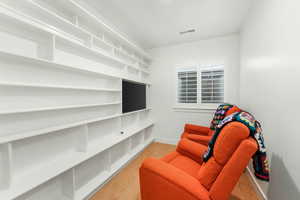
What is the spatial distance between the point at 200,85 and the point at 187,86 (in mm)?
305

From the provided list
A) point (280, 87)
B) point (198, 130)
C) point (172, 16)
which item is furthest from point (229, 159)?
point (172, 16)

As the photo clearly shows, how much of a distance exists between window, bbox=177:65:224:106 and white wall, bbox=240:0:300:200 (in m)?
1.20

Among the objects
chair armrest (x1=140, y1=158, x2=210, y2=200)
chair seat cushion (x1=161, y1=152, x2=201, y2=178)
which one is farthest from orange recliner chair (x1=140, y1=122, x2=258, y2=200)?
chair seat cushion (x1=161, y1=152, x2=201, y2=178)

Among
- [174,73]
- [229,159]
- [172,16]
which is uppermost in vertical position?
[172,16]

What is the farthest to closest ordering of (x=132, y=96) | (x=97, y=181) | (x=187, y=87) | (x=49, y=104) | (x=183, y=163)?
(x=187, y=87) < (x=132, y=96) < (x=97, y=181) < (x=183, y=163) < (x=49, y=104)

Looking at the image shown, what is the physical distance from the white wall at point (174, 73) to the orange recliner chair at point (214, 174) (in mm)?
2185

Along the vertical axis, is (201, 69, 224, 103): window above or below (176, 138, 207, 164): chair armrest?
above

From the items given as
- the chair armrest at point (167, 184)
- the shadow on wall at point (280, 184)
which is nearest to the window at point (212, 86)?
the shadow on wall at point (280, 184)

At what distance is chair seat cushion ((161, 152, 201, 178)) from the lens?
1.39 meters

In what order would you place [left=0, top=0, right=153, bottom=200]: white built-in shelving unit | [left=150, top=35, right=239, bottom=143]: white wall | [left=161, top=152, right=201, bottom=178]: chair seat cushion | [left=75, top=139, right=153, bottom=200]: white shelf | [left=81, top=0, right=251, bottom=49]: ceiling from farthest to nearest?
[left=150, top=35, right=239, bottom=143]: white wall, [left=81, top=0, right=251, bottom=49]: ceiling, [left=75, top=139, right=153, bottom=200]: white shelf, [left=161, top=152, right=201, bottom=178]: chair seat cushion, [left=0, top=0, right=153, bottom=200]: white built-in shelving unit

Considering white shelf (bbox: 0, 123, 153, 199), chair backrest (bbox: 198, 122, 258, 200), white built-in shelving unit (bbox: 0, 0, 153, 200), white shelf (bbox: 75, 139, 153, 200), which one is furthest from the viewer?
white shelf (bbox: 75, 139, 153, 200)

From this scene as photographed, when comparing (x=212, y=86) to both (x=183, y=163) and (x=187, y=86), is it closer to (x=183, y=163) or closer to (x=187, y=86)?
(x=187, y=86)

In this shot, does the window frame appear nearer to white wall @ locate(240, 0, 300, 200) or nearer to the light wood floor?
white wall @ locate(240, 0, 300, 200)

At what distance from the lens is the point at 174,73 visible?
330cm
